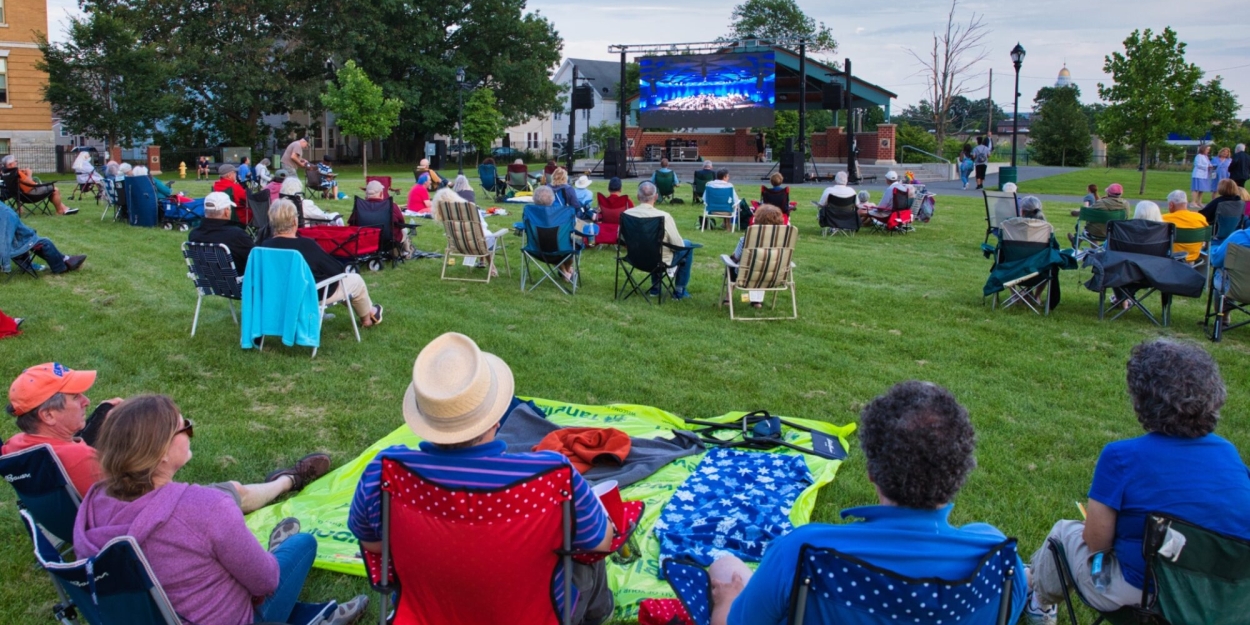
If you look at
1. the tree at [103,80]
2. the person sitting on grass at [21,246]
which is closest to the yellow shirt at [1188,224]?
the person sitting on grass at [21,246]

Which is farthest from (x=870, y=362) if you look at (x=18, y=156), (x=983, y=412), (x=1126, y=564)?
(x=18, y=156)

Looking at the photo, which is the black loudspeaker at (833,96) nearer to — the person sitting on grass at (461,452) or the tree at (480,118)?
the tree at (480,118)

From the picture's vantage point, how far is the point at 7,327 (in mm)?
7352

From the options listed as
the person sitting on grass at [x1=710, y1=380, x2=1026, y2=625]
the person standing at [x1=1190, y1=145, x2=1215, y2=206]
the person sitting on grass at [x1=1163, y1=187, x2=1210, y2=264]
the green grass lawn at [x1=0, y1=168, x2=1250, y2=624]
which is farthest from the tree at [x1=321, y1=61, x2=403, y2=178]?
→ the person sitting on grass at [x1=710, y1=380, x2=1026, y2=625]

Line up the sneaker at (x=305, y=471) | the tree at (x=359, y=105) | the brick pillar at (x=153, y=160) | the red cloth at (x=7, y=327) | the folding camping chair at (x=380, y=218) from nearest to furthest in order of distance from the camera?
the sneaker at (x=305, y=471) → the red cloth at (x=7, y=327) → the folding camping chair at (x=380, y=218) → the tree at (x=359, y=105) → the brick pillar at (x=153, y=160)

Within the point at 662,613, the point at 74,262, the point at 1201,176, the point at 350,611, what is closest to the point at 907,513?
the point at 662,613

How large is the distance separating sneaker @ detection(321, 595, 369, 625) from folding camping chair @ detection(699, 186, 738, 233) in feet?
39.6

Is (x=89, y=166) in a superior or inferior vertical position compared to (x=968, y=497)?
superior

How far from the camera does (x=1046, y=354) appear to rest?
23.3ft

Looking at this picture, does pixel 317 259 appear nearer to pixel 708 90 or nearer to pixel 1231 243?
pixel 1231 243

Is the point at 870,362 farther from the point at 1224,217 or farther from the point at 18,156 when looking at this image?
the point at 18,156

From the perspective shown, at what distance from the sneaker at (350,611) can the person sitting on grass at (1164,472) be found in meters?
2.35

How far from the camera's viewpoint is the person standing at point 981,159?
81.8 feet

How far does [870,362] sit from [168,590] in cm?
531
